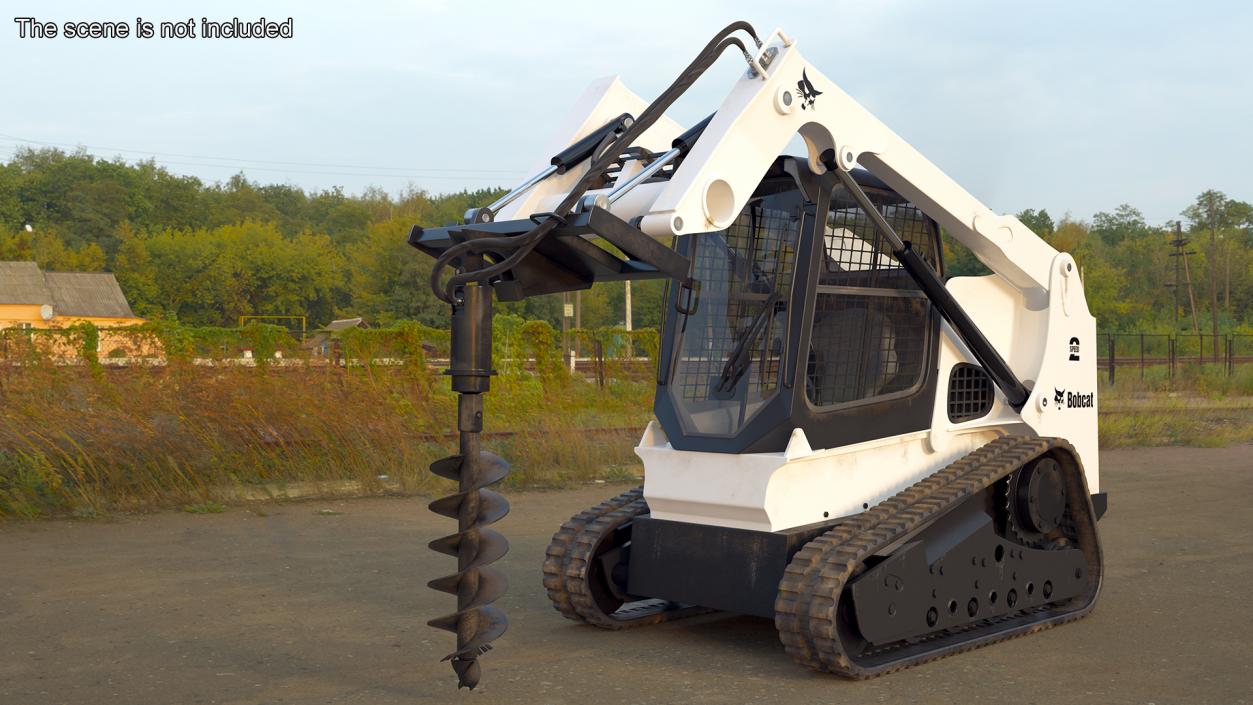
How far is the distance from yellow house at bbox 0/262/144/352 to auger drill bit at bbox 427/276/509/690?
6062 cm

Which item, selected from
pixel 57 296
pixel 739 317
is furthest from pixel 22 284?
pixel 739 317

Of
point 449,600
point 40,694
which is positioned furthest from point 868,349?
point 40,694

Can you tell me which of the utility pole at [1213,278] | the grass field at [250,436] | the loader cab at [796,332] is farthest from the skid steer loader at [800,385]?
the utility pole at [1213,278]

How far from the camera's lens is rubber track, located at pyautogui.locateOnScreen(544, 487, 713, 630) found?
684 centimetres

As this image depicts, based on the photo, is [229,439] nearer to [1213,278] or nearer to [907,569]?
[907,569]

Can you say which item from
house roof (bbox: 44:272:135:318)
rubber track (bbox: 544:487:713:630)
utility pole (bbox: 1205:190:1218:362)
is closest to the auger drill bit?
rubber track (bbox: 544:487:713:630)

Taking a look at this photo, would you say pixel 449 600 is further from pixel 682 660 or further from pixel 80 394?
pixel 80 394

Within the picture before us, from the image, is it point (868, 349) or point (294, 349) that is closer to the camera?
point (868, 349)

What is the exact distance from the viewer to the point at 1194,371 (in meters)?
35.2

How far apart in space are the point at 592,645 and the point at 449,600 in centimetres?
160

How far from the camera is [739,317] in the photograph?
6.64m

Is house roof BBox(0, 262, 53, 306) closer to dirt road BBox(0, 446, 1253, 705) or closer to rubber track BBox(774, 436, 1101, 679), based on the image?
dirt road BBox(0, 446, 1253, 705)

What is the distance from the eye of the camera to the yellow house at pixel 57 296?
6397 cm

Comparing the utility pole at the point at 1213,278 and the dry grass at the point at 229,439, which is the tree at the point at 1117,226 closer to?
the utility pole at the point at 1213,278
